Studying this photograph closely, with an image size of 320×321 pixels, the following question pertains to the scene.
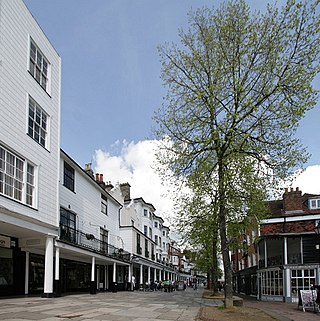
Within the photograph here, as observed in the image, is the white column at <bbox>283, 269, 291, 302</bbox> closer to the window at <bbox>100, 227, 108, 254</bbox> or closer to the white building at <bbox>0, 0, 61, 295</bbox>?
the window at <bbox>100, 227, 108, 254</bbox>

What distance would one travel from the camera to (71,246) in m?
23.4

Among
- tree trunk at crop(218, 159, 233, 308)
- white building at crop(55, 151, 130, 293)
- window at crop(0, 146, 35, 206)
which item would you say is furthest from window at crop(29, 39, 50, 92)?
tree trunk at crop(218, 159, 233, 308)

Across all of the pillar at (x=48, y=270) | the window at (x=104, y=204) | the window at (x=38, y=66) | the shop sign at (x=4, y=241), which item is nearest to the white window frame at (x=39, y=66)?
the window at (x=38, y=66)

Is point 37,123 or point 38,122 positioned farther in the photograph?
point 38,122

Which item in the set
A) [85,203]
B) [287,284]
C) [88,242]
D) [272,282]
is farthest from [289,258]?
[85,203]

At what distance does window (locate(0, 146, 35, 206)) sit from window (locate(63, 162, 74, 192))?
8192 millimetres

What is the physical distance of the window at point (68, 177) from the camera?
2704cm

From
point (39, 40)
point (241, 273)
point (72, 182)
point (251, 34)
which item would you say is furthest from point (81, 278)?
point (241, 273)

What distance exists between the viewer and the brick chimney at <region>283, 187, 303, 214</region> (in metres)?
40.0

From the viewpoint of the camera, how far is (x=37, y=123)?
19.8m

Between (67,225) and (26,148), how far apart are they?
33.2 ft

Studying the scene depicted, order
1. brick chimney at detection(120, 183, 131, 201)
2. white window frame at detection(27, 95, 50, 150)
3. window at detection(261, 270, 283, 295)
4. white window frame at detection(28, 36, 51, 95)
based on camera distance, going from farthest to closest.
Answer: brick chimney at detection(120, 183, 131, 201)
window at detection(261, 270, 283, 295)
white window frame at detection(28, 36, 51, 95)
white window frame at detection(27, 95, 50, 150)

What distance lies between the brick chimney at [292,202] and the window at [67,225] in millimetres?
21657

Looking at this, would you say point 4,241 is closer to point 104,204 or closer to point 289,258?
point 104,204
